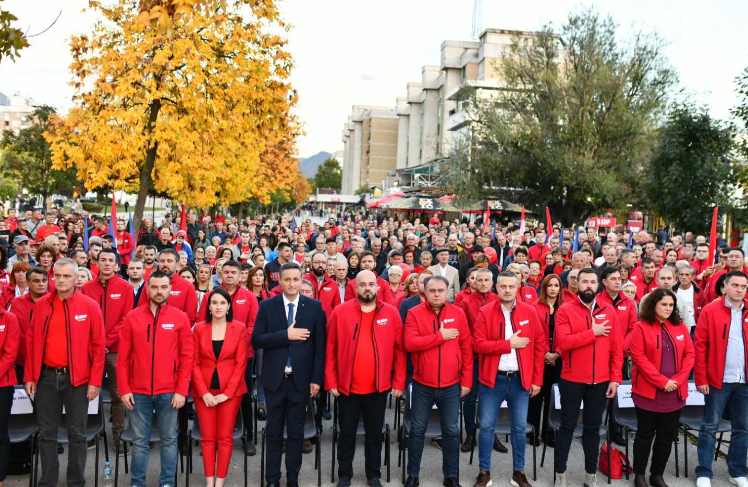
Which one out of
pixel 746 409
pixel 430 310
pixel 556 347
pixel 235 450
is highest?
pixel 430 310

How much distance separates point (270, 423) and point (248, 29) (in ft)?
35.4

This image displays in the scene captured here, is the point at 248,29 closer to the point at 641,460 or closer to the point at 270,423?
the point at 270,423

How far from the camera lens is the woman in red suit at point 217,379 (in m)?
5.37

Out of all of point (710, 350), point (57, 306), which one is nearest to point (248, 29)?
point (57, 306)

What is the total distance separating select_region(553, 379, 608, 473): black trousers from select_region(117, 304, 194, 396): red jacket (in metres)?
3.36

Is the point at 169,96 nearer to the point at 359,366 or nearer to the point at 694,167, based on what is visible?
the point at 359,366

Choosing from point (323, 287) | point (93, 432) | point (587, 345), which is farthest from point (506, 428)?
point (93, 432)

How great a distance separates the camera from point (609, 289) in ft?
20.7

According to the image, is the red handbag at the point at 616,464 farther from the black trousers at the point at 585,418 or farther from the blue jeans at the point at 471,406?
the blue jeans at the point at 471,406

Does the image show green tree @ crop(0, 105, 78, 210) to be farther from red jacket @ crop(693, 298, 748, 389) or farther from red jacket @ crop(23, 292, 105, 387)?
red jacket @ crop(693, 298, 748, 389)

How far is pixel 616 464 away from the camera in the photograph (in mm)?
6008

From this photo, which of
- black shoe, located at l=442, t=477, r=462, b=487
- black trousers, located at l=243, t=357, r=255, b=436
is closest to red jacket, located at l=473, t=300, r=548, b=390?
black shoe, located at l=442, t=477, r=462, b=487

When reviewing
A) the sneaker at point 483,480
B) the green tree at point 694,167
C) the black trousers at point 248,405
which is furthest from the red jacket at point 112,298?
the green tree at point 694,167

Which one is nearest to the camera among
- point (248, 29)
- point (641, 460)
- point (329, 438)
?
point (641, 460)
